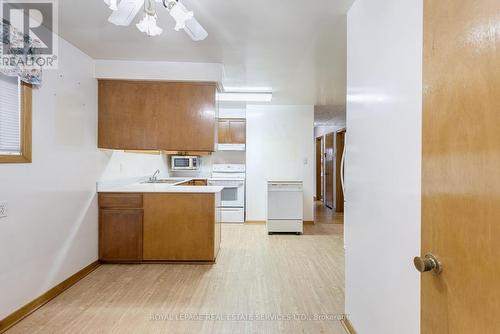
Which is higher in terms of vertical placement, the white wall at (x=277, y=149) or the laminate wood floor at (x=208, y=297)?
the white wall at (x=277, y=149)

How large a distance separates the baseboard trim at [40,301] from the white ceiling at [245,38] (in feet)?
7.72

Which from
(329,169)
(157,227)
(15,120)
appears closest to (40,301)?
(157,227)

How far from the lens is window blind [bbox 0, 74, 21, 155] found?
82.9 inches

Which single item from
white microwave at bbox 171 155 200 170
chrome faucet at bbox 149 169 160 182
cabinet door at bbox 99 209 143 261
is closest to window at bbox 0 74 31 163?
cabinet door at bbox 99 209 143 261

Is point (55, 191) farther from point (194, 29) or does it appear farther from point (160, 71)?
point (194, 29)

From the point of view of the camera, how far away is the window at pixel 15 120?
2109mm

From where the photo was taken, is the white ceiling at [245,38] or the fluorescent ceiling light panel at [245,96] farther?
the fluorescent ceiling light panel at [245,96]

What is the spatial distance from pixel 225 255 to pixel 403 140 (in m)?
2.98

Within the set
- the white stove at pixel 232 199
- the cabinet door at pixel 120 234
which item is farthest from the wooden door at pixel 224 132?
the cabinet door at pixel 120 234

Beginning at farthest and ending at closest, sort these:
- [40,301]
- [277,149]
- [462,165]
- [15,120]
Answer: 1. [277,149]
2. [40,301]
3. [15,120]
4. [462,165]

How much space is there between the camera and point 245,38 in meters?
2.70

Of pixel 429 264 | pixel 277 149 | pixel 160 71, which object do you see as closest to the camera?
pixel 429 264

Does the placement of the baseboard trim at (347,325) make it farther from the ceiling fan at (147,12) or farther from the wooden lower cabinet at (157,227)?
the ceiling fan at (147,12)

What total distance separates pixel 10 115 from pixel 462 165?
2.80m
